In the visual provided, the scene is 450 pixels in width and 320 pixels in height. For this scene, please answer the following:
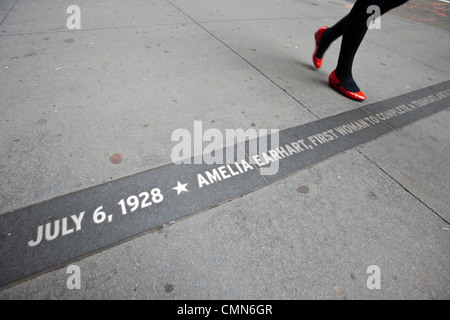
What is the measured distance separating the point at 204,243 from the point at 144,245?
354 millimetres

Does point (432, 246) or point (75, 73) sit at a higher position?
point (75, 73)

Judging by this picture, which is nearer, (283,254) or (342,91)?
(283,254)

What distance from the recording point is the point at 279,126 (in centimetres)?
237

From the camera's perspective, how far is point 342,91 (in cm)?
300

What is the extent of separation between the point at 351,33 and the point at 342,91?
659 mm

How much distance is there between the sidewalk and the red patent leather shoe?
79mm

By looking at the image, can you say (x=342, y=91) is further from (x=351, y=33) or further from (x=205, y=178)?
(x=205, y=178)

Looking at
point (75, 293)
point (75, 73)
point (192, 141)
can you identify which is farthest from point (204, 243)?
point (75, 73)
